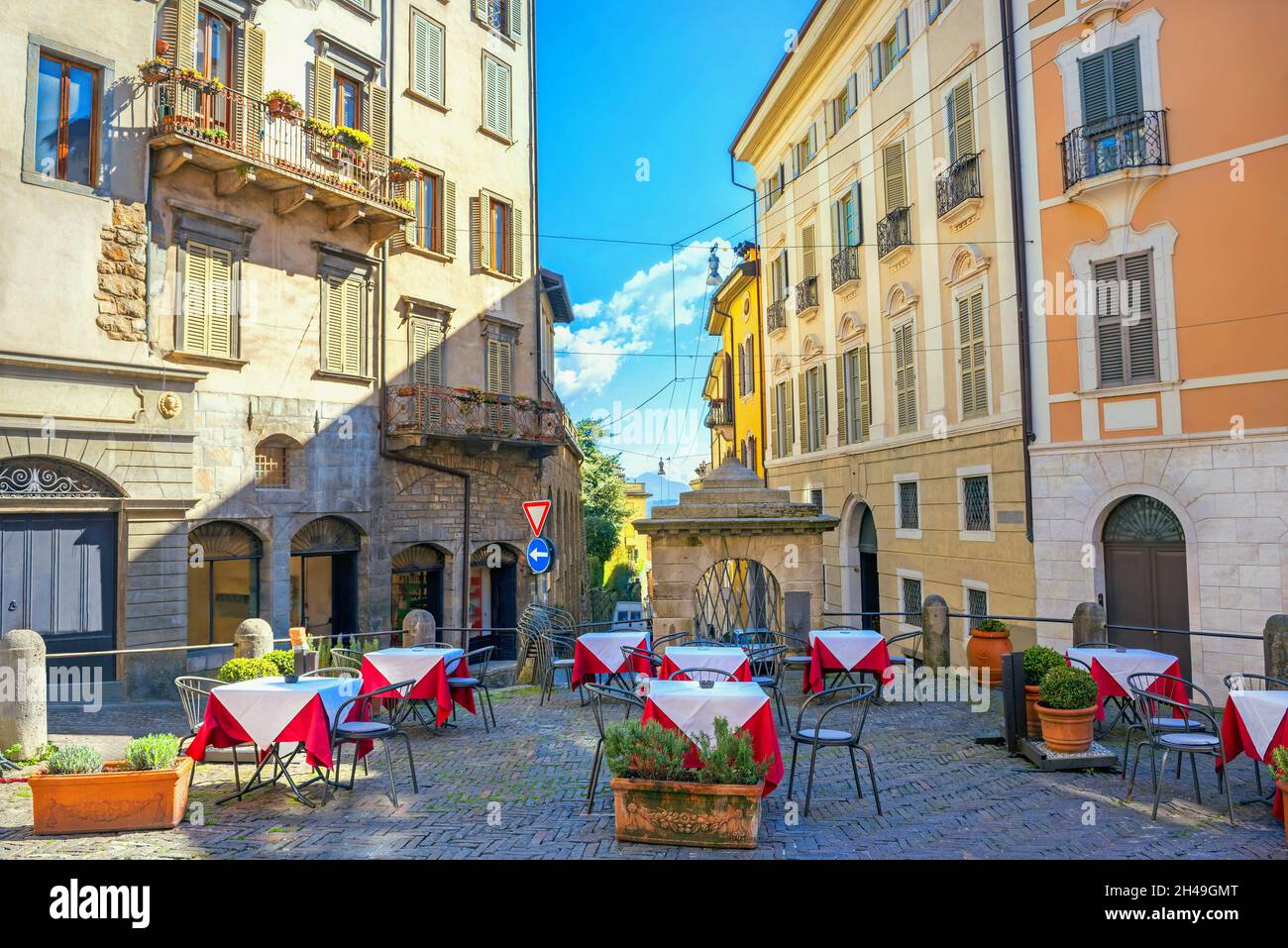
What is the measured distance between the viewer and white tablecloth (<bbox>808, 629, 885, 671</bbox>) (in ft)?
34.0

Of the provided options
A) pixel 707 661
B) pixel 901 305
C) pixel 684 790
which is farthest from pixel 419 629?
pixel 901 305

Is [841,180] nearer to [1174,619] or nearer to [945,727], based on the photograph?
[1174,619]

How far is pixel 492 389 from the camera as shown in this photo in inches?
878

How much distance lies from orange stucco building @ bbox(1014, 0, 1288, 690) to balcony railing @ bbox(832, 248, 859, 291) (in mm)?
6636

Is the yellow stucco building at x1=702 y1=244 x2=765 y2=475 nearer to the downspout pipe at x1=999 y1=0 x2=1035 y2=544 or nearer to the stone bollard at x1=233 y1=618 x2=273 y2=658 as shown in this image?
the downspout pipe at x1=999 y1=0 x2=1035 y2=544

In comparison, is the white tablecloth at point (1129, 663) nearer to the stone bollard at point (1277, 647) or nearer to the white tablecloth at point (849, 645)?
the stone bollard at point (1277, 647)

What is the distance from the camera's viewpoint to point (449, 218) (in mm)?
20984

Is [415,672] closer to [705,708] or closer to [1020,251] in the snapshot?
[705,708]

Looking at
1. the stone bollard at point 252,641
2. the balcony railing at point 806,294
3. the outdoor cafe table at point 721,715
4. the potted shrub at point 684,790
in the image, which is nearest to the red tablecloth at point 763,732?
the outdoor cafe table at point 721,715

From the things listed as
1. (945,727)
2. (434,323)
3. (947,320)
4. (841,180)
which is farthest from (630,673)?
(841,180)

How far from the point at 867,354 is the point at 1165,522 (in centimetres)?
893

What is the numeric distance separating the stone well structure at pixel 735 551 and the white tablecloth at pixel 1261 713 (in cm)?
570

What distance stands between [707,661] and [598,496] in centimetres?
3403

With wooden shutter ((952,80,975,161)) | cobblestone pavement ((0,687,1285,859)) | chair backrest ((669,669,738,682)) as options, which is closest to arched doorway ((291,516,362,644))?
cobblestone pavement ((0,687,1285,859))
